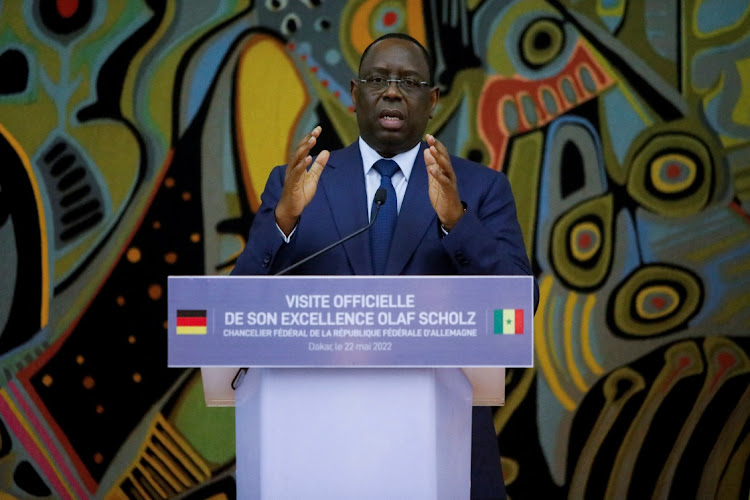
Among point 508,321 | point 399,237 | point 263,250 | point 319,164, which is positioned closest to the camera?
point 508,321

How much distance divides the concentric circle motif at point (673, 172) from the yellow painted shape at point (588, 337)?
569mm

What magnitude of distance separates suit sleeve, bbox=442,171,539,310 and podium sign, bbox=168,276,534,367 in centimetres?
55

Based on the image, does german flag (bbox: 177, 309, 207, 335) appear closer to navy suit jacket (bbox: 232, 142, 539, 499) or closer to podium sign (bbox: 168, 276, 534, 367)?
podium sign (bbox: 168, 276, 534, 367)

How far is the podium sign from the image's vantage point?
234cm

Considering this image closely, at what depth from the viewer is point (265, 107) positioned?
16.9ft

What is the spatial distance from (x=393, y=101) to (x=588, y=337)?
2185 mm

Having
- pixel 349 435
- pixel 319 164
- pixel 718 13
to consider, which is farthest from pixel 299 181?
pixel 718 13

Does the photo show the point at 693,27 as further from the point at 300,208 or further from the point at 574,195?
the point at 300,208

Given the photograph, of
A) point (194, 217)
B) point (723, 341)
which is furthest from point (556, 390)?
point (194, 217)

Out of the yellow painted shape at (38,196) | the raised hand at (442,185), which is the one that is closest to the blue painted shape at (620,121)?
the raised hand at (442,185)

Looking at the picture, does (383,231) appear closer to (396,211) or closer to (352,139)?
(396,211)

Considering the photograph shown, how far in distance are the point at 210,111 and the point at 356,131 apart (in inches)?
25.7

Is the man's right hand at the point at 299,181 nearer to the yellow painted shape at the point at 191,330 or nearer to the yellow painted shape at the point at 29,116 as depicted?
the yellow painted shape at the point at 191,330

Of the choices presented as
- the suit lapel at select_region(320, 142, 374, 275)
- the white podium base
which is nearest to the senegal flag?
the white podium base
